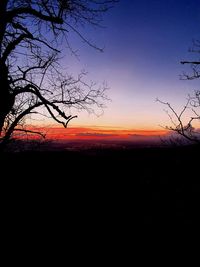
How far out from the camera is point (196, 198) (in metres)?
5.68

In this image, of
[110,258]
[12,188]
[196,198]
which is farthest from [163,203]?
[12,188]

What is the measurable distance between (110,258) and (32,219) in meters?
1.91

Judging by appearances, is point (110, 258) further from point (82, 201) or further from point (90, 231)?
point (82, 201)

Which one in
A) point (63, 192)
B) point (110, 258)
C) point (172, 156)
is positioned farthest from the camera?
point (172, 156)

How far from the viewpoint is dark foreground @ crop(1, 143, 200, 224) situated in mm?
5266

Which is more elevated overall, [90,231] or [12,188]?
[12,188]

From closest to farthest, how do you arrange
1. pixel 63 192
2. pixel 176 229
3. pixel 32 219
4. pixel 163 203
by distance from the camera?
pixel 176 229 < pixel 32 219 < pixel 163 203 < pixel 63 192

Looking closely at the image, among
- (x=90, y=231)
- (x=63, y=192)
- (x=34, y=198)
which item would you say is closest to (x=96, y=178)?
(x=63, y=192)

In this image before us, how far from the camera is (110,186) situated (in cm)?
641

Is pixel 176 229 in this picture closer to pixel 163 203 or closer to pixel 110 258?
pixel 163 203

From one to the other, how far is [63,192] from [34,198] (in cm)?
71

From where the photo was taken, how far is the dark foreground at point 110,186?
527 cm

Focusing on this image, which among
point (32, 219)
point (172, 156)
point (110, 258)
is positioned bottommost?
point (110, 258)

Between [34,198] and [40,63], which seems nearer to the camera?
[34,198]
